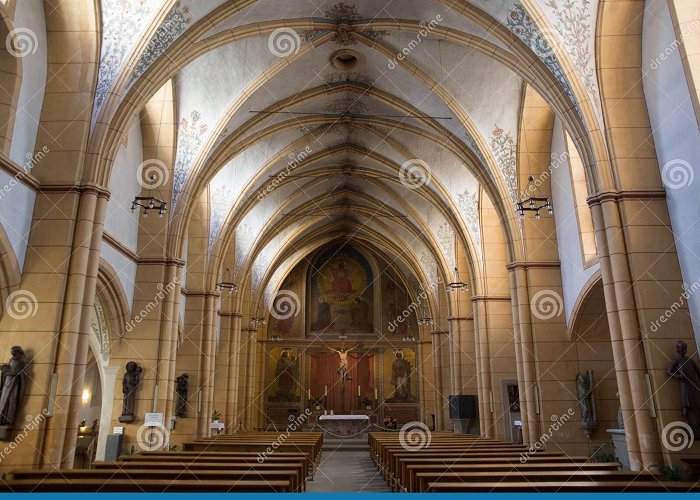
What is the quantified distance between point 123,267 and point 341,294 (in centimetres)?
2150

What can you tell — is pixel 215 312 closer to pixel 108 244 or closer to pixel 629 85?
pixel 108 244

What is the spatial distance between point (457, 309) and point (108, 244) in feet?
51.0

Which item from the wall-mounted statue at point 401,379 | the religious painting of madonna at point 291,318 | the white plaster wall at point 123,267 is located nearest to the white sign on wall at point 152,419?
the white plaster wall at point 123,267

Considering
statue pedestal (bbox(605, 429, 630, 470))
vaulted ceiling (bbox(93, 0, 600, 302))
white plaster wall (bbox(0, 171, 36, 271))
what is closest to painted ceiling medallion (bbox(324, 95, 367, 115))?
vaulted ceiling (bbox(93, 0, 600, 302))

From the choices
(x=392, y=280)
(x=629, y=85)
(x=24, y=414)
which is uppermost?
(x=392, y=280)

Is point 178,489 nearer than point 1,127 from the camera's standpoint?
Yes

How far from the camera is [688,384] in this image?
9125mm

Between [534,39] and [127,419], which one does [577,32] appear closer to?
[534,39]

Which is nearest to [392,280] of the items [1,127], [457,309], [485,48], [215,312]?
[457,309]

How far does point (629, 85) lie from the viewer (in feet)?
35.9

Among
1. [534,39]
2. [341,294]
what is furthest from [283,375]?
[534,39]

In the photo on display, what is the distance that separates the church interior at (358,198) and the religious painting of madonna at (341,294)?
311 inches

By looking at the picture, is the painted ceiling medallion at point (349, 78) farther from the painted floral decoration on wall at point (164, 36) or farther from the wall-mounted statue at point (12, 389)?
the wall-mounted statue at point (12, 389)

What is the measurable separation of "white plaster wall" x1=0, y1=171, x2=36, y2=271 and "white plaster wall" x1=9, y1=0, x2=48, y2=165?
63 cm
